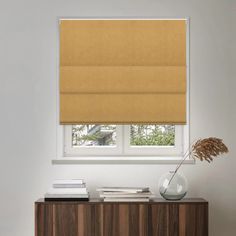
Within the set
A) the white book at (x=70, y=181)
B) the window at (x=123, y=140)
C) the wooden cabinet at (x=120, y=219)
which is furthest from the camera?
the window at (x=123, y=140)

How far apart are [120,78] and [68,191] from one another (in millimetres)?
1029

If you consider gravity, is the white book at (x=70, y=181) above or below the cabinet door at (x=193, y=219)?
above

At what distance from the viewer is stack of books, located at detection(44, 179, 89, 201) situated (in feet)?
13.9

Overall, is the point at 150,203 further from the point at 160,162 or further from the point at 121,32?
the point at 121,32

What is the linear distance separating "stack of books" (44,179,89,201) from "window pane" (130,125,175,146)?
2.26ft

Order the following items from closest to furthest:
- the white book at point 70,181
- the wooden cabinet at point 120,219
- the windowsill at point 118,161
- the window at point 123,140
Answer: the wooden cabinet at point 120,219 → the white book at point 70,181 → the windowsill at point 118,161 → the window at point 123,140

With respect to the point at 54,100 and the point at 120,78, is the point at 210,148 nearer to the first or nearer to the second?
the point at 120,78

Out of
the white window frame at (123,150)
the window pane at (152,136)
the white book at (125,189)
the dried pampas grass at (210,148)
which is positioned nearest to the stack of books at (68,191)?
the white book at (125,189)

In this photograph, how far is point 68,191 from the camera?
427 cm

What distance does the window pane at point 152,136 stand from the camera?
15.6 feet

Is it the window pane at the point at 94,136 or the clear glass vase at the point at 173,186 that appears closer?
the clear glass vase at the point at 173,186

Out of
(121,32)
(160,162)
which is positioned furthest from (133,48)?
(160,162)

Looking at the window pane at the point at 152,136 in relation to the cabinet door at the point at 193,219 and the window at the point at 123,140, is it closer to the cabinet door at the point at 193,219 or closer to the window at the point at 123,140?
the window at the point at 123,140

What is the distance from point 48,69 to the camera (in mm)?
4566
